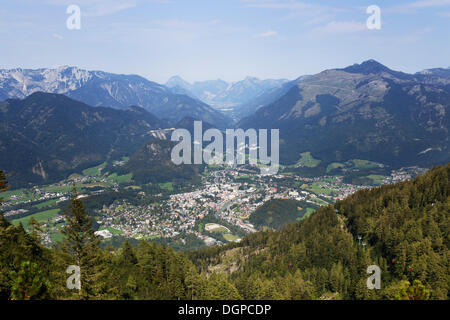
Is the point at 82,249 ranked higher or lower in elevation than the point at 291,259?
higher

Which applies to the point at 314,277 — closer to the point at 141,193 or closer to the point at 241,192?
the point at 241,192

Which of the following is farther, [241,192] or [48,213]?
[241,192]

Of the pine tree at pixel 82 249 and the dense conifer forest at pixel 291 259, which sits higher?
the pine tree at pixel 82 249

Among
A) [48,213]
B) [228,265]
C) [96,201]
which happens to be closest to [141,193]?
[96,201]

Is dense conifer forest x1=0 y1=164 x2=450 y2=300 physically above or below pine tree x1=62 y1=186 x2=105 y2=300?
below

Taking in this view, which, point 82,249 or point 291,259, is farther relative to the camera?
point 291,259

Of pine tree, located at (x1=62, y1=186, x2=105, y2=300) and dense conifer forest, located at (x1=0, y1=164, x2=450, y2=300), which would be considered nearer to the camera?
pine tree, located at (x1=62, y1=186, x2=105, y2=300)

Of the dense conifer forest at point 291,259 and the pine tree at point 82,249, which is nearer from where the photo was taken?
the pine tree at point 82,249
